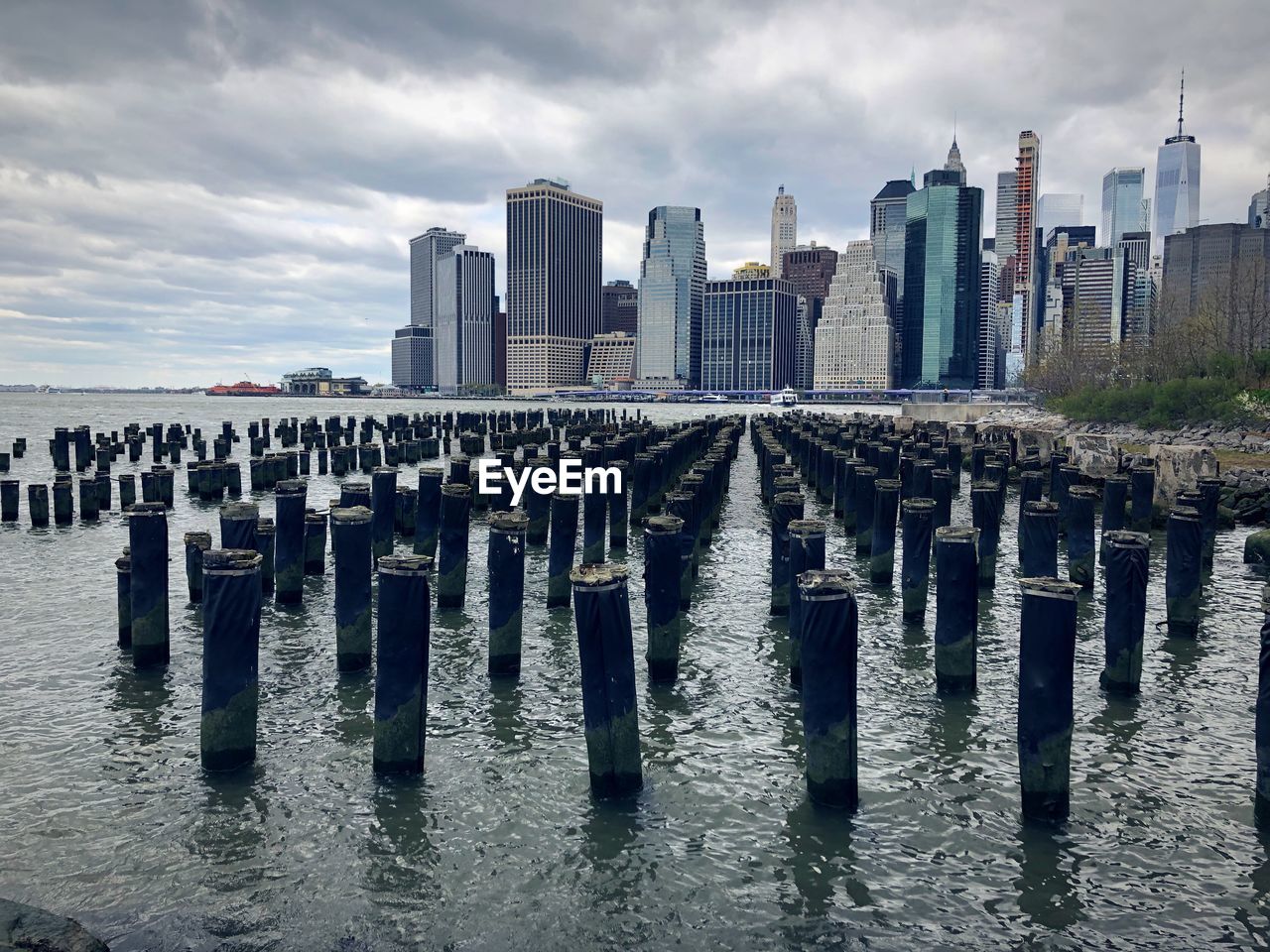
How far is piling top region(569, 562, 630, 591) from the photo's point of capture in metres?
8.58

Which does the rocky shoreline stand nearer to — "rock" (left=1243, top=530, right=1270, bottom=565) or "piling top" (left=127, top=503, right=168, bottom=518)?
"rock" (left=1243, top=530, right=1270, bottom=565)

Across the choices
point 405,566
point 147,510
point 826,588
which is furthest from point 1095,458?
point 147,510

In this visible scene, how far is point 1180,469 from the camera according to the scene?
25.4 metres

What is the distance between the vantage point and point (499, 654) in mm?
12133

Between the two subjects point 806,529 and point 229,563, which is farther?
point 806,529

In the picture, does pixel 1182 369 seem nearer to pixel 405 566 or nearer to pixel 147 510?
pixel 405 566

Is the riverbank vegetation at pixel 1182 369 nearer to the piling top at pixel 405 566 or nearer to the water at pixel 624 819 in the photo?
the water at pixel 624 819

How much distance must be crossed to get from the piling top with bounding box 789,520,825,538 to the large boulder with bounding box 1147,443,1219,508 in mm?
16172

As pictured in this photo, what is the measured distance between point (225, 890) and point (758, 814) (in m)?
4.56

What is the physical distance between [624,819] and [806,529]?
225 inches

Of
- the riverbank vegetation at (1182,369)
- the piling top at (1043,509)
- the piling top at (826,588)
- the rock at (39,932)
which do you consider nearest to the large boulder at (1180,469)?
the piling top at (1043,509)

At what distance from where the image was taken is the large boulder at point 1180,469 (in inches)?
966

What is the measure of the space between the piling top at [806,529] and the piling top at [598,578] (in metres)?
4.37

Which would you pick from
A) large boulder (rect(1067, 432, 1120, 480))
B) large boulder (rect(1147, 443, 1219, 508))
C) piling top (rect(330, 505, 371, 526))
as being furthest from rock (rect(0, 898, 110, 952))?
large boulder (rect(1067, 432, 1120, 480))
